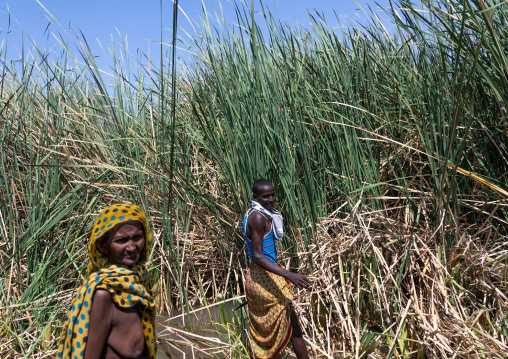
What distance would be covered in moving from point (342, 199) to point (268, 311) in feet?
2.97

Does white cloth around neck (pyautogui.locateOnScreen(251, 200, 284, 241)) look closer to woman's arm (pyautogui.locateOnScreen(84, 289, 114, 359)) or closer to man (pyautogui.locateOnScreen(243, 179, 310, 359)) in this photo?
man (pyautogui.locateOnScreen(243, 179, 310, 359))

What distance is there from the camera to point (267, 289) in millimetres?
2666

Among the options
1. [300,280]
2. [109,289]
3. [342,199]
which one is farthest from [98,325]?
[342,199]

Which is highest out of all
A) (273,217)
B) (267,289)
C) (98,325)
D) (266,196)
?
(266,196)

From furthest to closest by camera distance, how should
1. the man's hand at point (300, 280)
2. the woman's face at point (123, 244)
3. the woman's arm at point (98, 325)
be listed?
the man's hand at point (300, 280) < the woman's face at point (123, 244) < the woman's arm at point (98, 325)

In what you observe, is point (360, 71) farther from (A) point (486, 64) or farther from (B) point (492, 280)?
(B) point (492, 280)

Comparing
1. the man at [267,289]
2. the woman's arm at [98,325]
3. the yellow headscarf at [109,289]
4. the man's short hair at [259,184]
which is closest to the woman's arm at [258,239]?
the man at [267,289]

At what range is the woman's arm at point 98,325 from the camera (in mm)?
1456

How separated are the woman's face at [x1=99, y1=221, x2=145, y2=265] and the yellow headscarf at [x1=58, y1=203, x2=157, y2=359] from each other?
0.07ft

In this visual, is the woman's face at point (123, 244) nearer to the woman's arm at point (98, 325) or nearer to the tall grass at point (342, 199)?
the woman's arm at point (98, 325)

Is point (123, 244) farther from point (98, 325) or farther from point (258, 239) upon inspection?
point (258, 239)

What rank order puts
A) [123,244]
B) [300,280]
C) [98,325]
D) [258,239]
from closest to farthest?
1. [98,325]
2. [123,244]
3. [300,280]
4. [258,239]

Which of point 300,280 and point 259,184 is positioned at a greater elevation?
point 259,184

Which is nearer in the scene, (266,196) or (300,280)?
(300,280)
